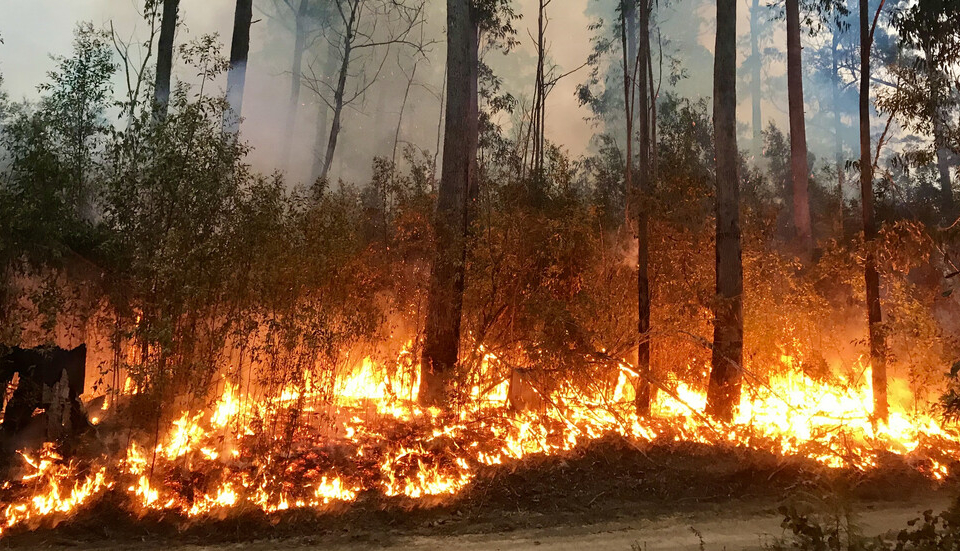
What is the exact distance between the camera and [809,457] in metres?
7.46

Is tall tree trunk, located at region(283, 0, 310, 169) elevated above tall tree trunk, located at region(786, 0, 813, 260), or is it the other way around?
tall tree trunk, located at region(283, 0, 310, 169)

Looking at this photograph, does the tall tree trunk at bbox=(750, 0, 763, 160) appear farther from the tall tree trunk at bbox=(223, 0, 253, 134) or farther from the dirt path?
the dirt path

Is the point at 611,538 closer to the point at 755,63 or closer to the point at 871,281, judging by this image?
the point at 871,281

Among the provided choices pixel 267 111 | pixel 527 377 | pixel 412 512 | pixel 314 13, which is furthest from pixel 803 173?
pixel 267 111

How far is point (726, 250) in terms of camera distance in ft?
28.0

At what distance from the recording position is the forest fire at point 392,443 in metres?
5.97

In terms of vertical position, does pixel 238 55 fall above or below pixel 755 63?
below

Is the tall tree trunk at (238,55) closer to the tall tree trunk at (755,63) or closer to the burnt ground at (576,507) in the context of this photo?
the burnt ground at (576,507)

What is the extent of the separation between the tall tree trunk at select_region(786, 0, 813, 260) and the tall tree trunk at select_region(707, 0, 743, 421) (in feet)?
21.7

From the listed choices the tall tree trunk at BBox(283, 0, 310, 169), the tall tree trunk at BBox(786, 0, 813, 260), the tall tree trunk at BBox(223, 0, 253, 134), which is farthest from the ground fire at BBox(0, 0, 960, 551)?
the tall tree trunk at BBox(283, 0, 310, 169)

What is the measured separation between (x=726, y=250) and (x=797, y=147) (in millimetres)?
8583

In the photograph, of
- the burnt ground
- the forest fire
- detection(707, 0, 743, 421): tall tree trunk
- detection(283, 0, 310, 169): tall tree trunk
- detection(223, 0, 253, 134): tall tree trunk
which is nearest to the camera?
the burnt ground

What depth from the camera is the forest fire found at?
597 cm

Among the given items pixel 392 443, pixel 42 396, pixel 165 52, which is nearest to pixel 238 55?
pixel 165 52
